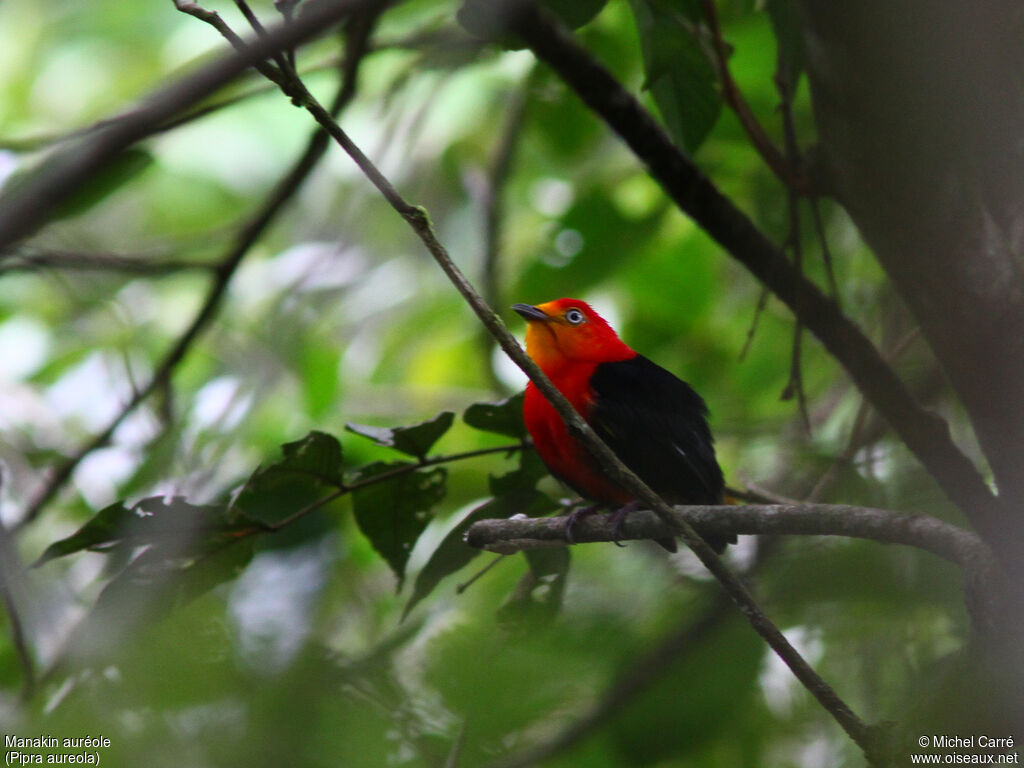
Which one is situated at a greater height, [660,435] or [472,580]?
[472,580]

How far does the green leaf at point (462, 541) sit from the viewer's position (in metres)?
2.37

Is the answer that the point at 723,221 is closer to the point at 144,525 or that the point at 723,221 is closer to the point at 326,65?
the point at 144,525

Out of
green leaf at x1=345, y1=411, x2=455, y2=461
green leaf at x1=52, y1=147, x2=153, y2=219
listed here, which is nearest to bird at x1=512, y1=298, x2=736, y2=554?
green leaf at x1=345, y1=411, x2=455, y2=461

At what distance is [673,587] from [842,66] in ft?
5.16

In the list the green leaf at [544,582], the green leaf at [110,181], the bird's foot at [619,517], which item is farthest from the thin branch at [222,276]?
the bird's foot at [619,517]

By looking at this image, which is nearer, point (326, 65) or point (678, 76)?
point (678, 76)

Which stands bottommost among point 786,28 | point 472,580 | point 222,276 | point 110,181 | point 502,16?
point 472,580

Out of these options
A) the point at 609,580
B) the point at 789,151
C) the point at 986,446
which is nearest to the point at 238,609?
the point at 609,580

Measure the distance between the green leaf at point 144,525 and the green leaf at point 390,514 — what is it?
401 mm

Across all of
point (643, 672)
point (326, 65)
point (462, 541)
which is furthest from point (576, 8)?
point (643, 672)

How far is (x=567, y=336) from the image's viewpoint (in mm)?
3168

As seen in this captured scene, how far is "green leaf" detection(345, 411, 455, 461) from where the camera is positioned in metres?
2.39

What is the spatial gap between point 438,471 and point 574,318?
86 centimetres

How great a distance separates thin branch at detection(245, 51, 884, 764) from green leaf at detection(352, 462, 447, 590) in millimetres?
817
